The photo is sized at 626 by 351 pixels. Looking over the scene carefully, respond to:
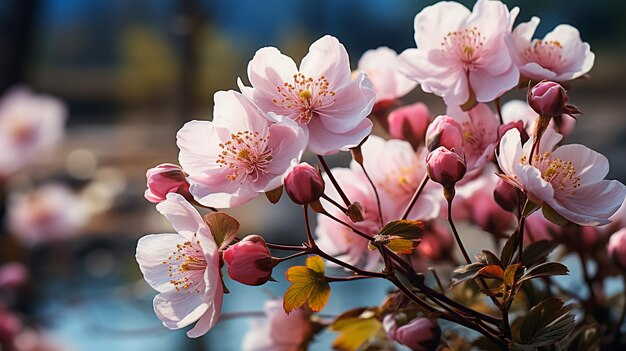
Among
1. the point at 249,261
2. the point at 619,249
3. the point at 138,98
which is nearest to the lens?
the point at 249,261

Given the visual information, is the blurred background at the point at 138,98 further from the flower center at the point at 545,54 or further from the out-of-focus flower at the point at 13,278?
the flower center at the point at 545,54

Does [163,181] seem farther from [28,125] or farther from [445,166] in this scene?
[28,125]

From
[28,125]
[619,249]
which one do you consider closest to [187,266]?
[619,249]

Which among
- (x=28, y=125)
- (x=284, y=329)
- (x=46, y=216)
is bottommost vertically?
(x=46, y=216)

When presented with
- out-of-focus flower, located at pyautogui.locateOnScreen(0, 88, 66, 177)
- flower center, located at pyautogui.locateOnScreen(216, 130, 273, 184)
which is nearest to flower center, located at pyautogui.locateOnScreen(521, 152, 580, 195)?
flower center, located at pyautogui.locateOnScreen(216, 130, 273, 184)

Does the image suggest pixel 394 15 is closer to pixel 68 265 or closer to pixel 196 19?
pixel 196 19

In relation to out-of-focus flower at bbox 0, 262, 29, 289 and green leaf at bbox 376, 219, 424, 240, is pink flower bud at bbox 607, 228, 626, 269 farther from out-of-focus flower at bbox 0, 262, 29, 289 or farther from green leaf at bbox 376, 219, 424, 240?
out-of-focus flower at bbox 0, 262, 29, 289

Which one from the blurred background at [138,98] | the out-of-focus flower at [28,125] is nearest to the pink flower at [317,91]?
the blurred background at [138,98]
